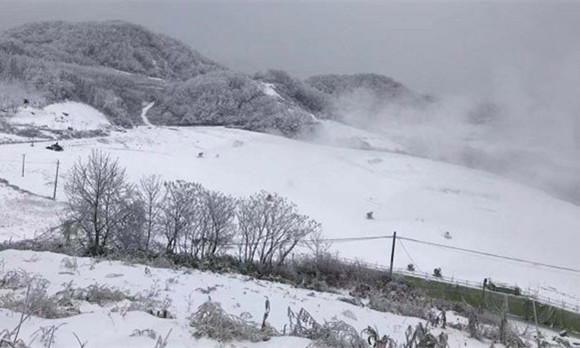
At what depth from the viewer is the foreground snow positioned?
438 cm

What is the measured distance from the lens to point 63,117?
77.5m

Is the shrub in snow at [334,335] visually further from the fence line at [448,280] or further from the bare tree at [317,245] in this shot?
the fence line at [448,280]

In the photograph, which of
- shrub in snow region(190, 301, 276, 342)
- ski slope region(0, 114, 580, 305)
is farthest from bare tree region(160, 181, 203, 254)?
shrub in snow region(190, 301, 276, 342)

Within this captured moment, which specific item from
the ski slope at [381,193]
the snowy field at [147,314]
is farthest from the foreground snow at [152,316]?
the ski slope at [381,193]

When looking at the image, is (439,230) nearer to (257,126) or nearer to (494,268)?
(494,268)

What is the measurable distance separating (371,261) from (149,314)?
33.7 meters

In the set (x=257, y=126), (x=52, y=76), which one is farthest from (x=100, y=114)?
(x=257, y=126)

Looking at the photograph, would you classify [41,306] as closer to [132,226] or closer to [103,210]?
[103,210]

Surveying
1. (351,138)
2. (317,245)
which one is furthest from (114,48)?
(317,245)

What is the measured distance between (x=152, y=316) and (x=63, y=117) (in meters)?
81.6

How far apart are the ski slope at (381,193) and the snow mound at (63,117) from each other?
866cm

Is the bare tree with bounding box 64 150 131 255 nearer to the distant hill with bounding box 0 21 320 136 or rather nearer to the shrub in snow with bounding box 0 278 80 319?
the shrub in snow with bounding box 0 278 80 319

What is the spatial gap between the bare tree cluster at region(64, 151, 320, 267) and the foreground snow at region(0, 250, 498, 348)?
57.8ft

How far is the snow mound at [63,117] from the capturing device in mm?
70188
